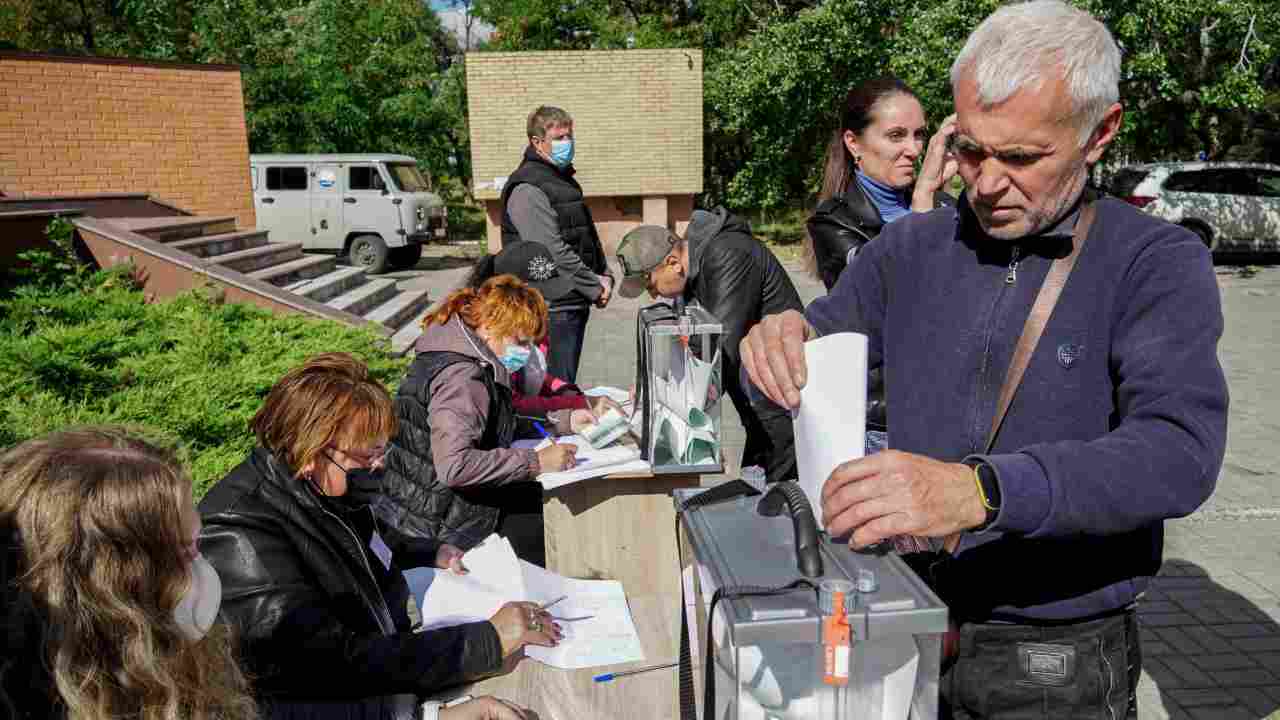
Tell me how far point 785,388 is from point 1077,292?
1.54 feet

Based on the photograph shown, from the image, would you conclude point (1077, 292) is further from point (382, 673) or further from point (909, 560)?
point (382, 673)

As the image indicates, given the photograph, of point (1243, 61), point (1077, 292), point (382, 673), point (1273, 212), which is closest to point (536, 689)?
point (382, 673)

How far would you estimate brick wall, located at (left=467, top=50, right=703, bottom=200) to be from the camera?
20.1 meters

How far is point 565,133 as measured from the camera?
6.30m

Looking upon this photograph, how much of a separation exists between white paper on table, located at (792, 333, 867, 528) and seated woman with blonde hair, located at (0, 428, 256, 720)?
113 centimetres

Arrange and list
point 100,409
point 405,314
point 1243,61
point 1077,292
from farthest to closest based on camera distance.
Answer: point 1243,61
point 405,314
point 100,409
point 1077,292

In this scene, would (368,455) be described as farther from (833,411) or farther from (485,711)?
(833,411)

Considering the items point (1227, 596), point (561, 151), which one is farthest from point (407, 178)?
point (1227, 596)

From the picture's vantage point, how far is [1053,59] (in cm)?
135

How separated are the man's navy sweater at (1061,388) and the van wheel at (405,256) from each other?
18269 millimetres

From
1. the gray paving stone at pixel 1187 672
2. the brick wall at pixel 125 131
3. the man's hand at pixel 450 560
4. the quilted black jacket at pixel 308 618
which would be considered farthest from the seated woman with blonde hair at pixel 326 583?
the brick wall at pixel 125 131

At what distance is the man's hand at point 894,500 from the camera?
1.12m

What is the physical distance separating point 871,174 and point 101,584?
2697 millimetres

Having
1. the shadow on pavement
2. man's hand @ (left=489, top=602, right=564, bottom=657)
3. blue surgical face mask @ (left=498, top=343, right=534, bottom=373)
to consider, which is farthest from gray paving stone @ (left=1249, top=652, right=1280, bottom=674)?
blue surgical face mask @ (left=498, top=343, right=534, bottom=373)
